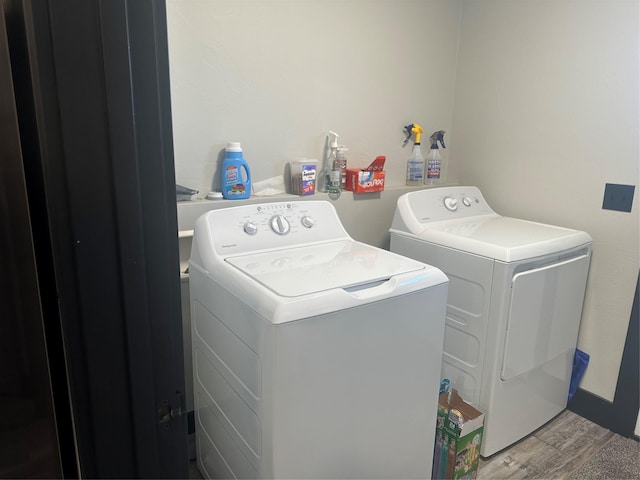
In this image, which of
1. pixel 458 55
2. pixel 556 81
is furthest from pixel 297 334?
pixel 458 55

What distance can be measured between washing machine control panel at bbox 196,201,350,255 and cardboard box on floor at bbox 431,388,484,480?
78cm

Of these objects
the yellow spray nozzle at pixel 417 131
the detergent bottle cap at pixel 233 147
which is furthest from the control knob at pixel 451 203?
the detergent bottle cap at pixel 233 147

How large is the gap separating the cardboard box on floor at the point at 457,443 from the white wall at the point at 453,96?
78cm

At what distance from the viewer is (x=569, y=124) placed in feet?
6.62

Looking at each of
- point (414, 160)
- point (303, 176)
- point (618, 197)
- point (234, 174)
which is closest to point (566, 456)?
point (618, 197)

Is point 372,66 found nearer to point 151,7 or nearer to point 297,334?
point 297,334

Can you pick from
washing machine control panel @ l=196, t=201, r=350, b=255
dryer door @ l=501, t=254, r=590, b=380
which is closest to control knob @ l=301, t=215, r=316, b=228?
washing machine control panel @ l=196, t=201, r=350, b=255

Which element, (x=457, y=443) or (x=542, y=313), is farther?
(x=542, y=313)

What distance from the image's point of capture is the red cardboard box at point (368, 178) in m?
2.09

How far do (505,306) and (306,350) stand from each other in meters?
0.86

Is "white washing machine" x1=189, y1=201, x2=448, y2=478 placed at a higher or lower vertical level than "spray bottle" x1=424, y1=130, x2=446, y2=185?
lower

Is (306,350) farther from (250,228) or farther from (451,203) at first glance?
(451,203)

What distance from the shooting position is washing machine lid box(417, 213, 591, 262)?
1661 millimetres

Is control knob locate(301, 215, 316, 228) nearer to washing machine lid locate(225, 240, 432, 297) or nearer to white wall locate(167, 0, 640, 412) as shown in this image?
washing machine lid locate(225, 240, 432, 297)
